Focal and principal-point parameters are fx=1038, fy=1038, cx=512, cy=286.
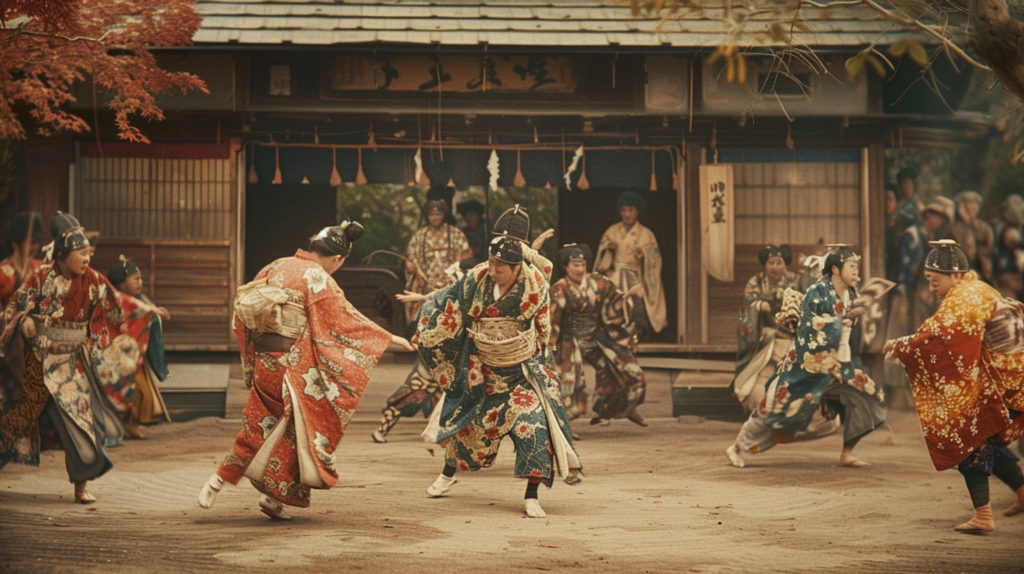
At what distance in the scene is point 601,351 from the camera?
974 centimetres

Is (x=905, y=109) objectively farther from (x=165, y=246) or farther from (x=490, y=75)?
(x=165, y=246)

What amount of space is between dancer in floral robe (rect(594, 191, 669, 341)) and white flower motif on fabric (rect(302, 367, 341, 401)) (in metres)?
5.49

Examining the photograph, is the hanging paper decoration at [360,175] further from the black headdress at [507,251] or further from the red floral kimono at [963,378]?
the red floral kimono at [963,378]

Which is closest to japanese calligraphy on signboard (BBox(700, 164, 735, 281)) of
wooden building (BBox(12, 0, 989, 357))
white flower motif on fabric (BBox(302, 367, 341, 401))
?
wooden building (BBox(12, 0, 989, 357))

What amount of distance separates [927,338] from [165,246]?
24.3 ft

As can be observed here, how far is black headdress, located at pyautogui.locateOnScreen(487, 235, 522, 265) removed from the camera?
6113 millimetres

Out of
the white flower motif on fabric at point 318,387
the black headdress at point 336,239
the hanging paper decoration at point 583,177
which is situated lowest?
the white flower motif on fabric at point 318,387

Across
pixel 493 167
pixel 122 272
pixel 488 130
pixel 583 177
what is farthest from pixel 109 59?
pixel 583 177

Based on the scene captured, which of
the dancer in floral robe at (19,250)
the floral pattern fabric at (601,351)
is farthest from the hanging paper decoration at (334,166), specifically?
the dancer in floral robe at (19,250)

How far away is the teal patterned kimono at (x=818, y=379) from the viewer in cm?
774

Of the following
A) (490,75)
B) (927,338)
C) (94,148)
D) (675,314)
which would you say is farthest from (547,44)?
(927,338)

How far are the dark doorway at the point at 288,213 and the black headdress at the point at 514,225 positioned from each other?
6959 millimetres

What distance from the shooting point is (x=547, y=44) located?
404 inches

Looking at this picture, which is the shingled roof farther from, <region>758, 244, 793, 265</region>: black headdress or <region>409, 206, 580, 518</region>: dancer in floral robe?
<region>409, 206, 580, 518</region>: dancer in floral robe
